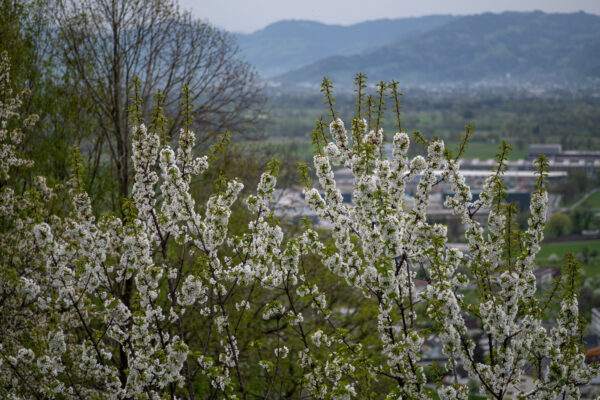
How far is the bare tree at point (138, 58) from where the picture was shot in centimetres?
1034

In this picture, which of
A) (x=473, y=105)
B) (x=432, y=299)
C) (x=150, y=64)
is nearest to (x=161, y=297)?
(x=150, y=64)

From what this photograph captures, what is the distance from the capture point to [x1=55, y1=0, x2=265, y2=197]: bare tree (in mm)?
10336

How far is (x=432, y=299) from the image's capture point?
4.01m

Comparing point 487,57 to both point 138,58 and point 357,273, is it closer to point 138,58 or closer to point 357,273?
point 138,58

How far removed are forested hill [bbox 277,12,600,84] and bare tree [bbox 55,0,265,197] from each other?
106m

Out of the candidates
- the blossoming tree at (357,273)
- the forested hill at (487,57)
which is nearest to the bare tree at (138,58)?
the blossoming tree at (357,273)

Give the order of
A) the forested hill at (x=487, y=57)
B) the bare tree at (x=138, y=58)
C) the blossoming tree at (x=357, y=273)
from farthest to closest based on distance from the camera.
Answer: the forested hill at (x=487, y=57)
the bare tree at (x=138, y=58)
the blossoming tree at (x=357, y=273)

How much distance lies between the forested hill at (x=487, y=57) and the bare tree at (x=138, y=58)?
106m

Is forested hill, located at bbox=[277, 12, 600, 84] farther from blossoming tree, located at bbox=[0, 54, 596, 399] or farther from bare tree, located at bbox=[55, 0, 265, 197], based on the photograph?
blossoming tree, located at bbox=[0, 54, 596, 399]

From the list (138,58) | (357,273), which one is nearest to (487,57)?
(138,58)

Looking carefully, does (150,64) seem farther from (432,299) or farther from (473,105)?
(473,105)

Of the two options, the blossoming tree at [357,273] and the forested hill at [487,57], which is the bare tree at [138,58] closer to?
the blossoming tree at [357,273]

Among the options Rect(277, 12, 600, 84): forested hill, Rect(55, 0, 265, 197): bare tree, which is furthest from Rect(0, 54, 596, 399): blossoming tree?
Rect(277, 12, 600, 84): forested hill

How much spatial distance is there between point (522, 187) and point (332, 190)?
49.4 feet
